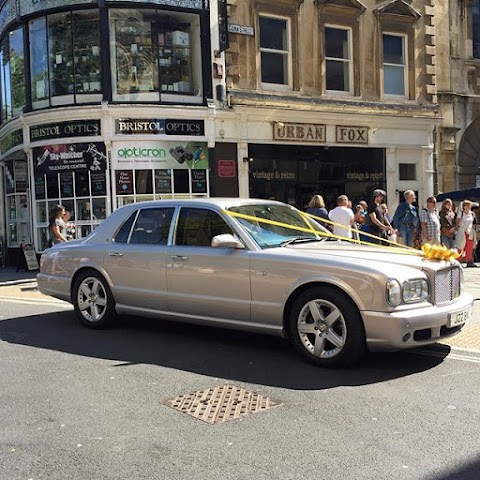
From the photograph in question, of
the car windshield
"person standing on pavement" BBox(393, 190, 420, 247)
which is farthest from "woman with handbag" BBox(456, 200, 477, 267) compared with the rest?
the car windshield

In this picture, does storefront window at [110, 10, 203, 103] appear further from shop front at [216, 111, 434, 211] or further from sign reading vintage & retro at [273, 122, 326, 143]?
sign reading vintage & retro at [273, 122, 326, 143]

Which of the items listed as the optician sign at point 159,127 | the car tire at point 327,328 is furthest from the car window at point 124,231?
the optician sign at point 159,127

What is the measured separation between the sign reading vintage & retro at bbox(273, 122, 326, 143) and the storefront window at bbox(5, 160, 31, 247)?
7.90 m

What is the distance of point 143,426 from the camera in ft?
14.1

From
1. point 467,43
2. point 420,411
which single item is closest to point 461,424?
point 420,411

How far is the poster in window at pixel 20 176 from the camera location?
18.7 meters

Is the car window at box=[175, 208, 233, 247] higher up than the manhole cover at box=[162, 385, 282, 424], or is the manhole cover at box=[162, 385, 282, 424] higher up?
the car window at box=[175, 208, 233, 247]

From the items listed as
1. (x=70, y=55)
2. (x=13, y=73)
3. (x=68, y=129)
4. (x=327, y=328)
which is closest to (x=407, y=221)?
(x=327, y=328)

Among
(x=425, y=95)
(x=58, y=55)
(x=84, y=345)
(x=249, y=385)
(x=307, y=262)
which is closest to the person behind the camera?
(x=249, y=385)

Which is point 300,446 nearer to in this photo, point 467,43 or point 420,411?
point 420,411

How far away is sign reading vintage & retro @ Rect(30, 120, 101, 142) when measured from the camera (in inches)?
637

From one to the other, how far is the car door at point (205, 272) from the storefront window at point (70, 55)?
10.8 m

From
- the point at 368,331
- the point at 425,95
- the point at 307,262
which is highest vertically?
the point at 425,95

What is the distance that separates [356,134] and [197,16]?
6.18 m
